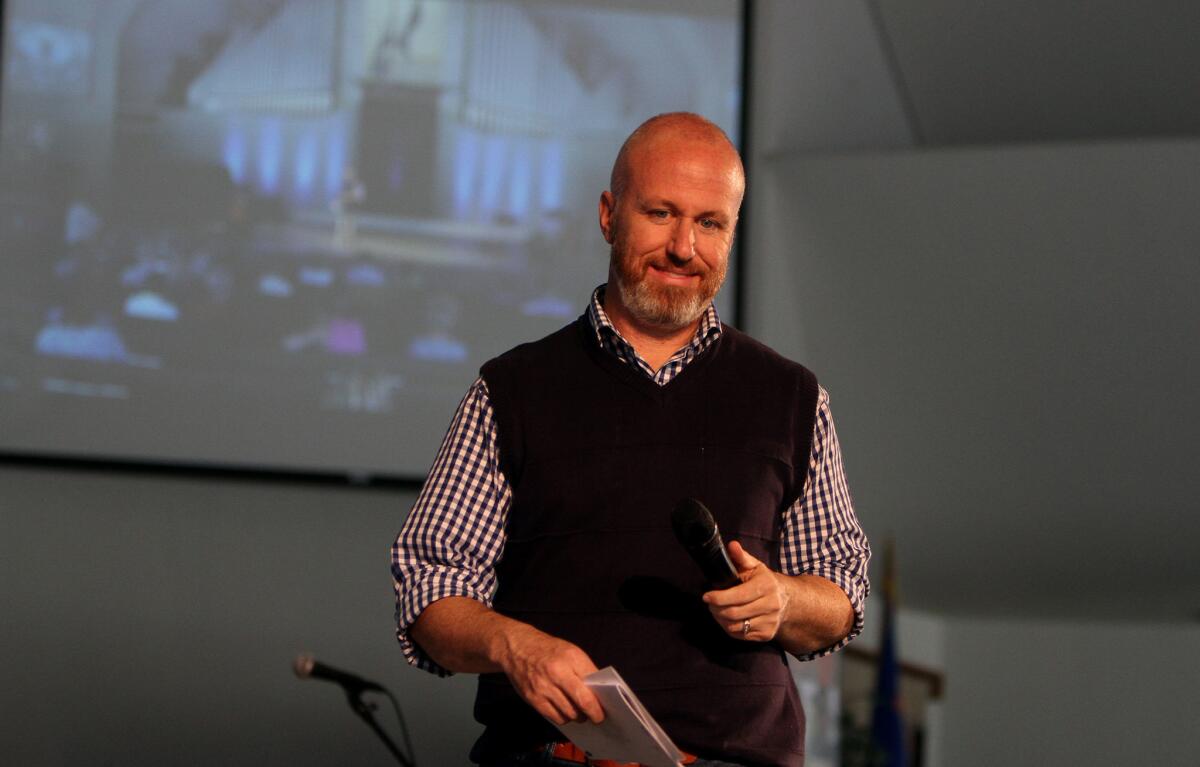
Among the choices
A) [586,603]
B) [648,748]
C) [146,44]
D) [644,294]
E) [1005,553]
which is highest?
[146,44]

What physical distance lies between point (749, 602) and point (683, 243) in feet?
1.54

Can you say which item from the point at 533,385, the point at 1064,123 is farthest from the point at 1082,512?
the point at 533,385

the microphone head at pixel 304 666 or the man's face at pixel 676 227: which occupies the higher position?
the man's face at pixel 676 227

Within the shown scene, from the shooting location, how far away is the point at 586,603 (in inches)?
63.4

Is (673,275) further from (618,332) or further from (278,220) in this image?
(278,220)

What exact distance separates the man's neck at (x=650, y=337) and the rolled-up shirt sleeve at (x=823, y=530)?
199 mm

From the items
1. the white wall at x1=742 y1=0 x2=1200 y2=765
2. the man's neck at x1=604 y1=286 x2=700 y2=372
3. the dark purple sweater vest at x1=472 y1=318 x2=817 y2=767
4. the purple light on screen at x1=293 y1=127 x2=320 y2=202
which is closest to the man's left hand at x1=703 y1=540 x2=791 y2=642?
the dark purple sweater vest at x1=472 y1=318 x2=817 y2=767

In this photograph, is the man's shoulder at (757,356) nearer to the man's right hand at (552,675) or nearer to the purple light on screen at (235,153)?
the man's right hand at (552,675)

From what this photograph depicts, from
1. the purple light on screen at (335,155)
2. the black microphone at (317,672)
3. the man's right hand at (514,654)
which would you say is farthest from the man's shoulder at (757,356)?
the purple light on screen at (335,155)

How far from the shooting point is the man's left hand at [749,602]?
1.44 metres

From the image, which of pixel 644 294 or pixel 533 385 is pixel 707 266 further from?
pixel 533 385

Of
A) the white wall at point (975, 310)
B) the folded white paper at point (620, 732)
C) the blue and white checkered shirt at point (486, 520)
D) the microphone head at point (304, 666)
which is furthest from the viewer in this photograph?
the white wall at point (975, 310)

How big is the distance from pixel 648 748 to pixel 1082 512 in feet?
13.5

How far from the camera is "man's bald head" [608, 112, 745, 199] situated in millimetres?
1720
